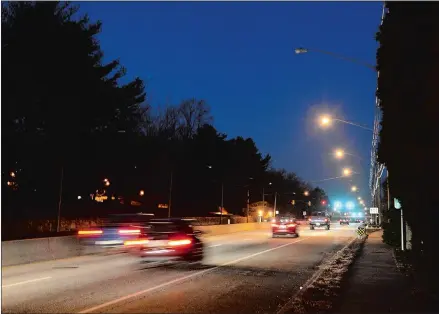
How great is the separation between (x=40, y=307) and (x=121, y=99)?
118 ft

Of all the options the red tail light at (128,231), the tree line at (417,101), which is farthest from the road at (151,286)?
the tree line at (417,101)

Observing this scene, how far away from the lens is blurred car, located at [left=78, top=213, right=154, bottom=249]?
23656 mm

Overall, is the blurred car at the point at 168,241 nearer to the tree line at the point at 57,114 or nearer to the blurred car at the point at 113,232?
the blurred car at the point at 113,232

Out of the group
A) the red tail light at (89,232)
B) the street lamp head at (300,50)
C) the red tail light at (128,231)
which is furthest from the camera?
the red tail light at (89,232)

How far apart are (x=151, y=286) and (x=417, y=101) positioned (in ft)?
27.6

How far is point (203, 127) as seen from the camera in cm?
8912

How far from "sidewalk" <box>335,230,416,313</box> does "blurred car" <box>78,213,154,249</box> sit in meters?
9.81

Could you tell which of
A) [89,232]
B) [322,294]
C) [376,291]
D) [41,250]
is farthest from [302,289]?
[89,232]

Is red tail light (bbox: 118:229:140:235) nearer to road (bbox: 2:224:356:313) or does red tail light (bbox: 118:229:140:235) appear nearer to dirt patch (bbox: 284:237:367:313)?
road (bbox: 2:224:356:313)

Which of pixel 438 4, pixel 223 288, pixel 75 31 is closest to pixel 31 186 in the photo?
pixel 75 31

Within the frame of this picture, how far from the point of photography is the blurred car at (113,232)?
77.6 ft

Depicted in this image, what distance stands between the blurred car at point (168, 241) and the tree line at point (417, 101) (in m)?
7.95

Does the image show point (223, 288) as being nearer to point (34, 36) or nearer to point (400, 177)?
point (400, 177)

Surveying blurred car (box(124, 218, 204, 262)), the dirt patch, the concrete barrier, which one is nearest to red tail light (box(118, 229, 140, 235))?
the concrete barrier
